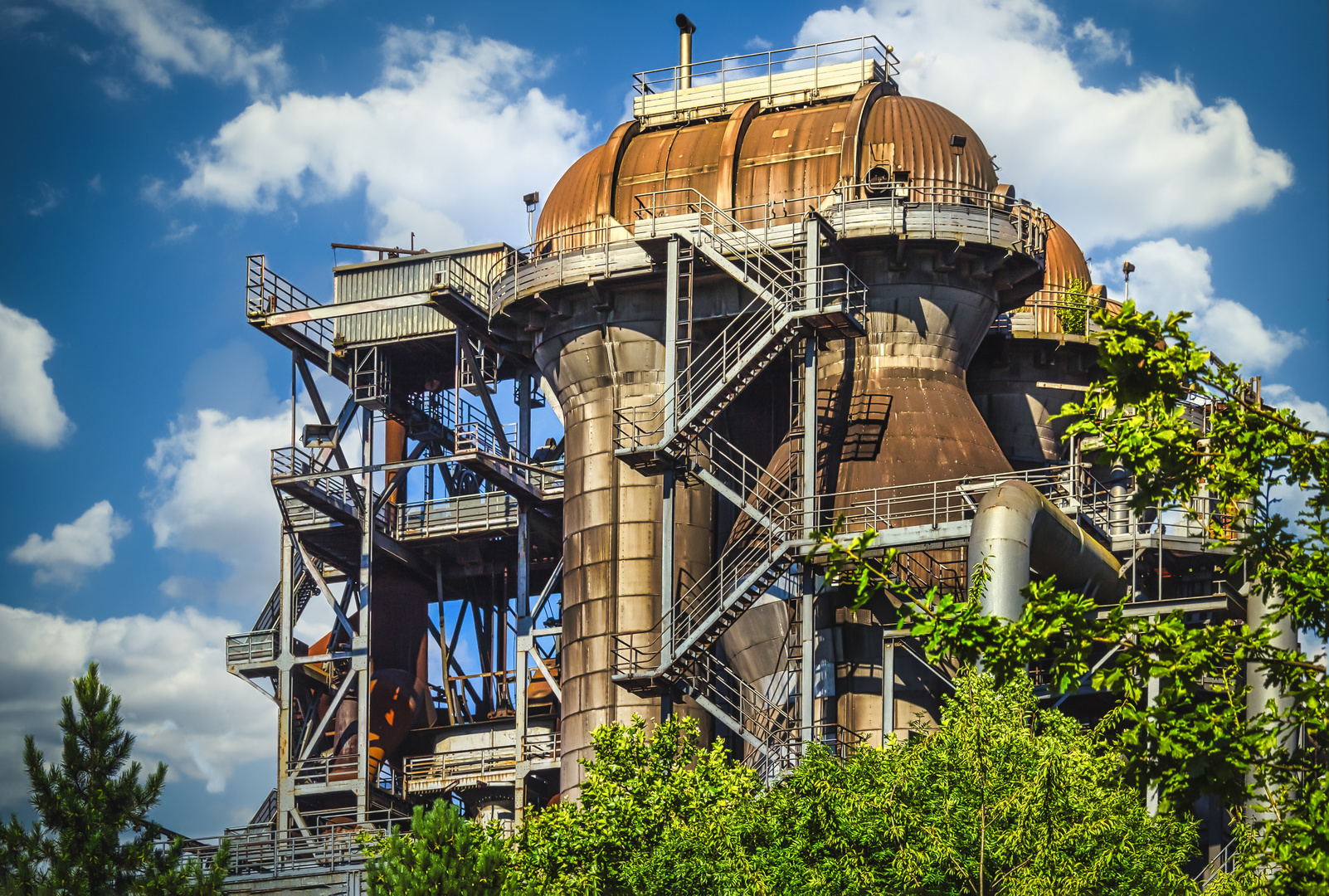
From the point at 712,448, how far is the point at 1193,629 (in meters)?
28.9

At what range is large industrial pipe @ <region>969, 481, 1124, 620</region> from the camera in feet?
124

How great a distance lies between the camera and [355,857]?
51406 mm

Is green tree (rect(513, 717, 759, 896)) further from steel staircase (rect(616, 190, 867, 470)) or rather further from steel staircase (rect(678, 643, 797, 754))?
steel staircase (rect(616, 190, 867, 470))

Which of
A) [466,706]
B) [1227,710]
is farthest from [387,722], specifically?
[1227,710]

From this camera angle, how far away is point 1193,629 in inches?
714

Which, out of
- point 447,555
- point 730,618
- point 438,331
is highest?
point 438,331

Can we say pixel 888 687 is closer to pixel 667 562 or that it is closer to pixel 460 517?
pixel 667 562

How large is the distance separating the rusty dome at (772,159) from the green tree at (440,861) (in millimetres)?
18286

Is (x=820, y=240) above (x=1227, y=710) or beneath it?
above

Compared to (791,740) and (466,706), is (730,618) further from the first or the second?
(466,706)

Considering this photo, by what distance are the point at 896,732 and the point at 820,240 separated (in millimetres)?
11461

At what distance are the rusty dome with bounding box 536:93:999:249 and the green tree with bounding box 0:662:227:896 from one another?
19.8 m

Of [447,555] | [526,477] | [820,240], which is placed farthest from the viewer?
[447,555]

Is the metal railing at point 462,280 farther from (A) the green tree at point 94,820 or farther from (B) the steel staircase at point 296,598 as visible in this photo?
(A) the green tree at point 94,820
